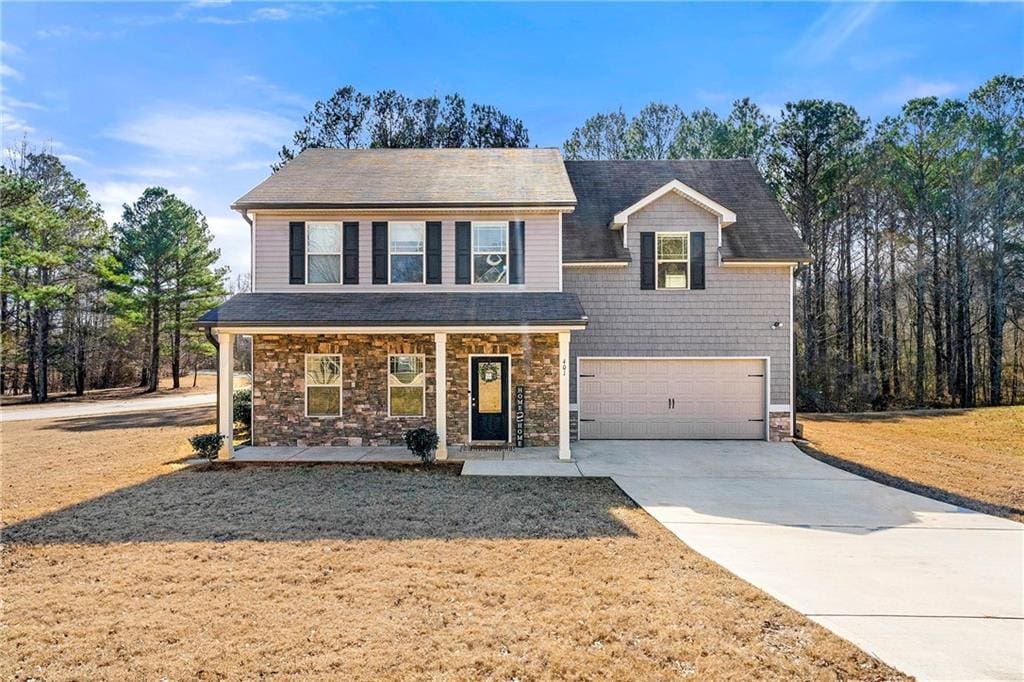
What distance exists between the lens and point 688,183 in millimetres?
14578

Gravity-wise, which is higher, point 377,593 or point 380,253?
point 380,253

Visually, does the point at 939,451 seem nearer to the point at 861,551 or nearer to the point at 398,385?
the point at 861,551

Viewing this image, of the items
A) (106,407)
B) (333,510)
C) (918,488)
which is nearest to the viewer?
(333,510)

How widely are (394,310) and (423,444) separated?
9.48ft

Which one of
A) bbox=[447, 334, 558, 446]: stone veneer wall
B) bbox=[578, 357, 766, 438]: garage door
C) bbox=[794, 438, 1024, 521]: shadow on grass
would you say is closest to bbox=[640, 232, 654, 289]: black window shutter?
bbox=[578, 357, 766, 438]: garage door

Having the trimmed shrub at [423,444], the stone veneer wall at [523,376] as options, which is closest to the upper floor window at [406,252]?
the stone veneer wall at [523,376]

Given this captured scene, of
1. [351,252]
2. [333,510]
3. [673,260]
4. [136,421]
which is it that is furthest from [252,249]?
[673,260]

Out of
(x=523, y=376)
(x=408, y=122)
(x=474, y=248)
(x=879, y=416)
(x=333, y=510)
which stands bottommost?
(x=879, y=416)

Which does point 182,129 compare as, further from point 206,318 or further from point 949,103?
point 949,103

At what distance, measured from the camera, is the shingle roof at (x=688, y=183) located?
12531mm

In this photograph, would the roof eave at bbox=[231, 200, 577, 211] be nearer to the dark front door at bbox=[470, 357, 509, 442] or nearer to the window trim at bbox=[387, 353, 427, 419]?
the window trim at bbox=[387, 353, 427, 419]

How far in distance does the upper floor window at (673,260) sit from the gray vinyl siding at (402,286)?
285 cm

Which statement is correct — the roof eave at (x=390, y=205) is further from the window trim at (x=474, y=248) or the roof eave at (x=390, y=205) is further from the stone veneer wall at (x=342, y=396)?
the stone veneer wall at (x=342, y=396)

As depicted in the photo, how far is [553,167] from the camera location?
13.6 m
